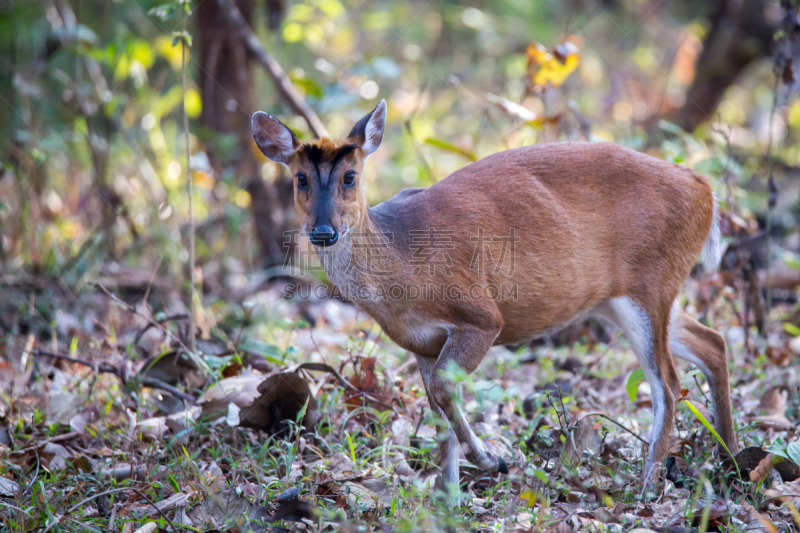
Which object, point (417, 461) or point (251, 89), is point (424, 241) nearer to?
point (417, 461)

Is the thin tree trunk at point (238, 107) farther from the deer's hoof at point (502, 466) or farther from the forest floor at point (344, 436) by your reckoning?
the deer's hoof at point (502, 466)

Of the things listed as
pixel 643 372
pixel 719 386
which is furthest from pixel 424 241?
pixel 719 386

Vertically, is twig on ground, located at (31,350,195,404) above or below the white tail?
below

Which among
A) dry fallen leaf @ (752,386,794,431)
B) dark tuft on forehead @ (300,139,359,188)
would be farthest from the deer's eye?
dry fallen leaf @ (752,386,794,431)

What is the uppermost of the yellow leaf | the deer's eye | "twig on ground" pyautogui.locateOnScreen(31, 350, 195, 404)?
the yellow leaf

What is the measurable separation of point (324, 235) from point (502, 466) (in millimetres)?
1702

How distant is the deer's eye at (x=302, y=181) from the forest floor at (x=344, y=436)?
0.98 meters

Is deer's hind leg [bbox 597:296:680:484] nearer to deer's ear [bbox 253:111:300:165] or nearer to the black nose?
the black nose

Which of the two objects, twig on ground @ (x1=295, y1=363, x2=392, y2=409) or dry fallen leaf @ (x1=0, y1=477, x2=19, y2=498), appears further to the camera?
twig on ground @ (x1=295, y1=363, x2=392, y2=409)

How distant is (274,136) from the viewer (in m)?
4.57

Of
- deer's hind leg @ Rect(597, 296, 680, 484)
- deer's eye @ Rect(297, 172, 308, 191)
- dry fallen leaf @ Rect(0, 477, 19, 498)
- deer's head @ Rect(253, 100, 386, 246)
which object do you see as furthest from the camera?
deer's eye @ Rect(297, 172, 308, 191)

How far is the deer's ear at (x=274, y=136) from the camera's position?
4496 mm

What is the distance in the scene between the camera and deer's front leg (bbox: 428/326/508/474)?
4.07 m

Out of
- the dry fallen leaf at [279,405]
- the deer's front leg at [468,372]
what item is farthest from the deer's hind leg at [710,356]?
the dry fallen leaf at [279,405]
